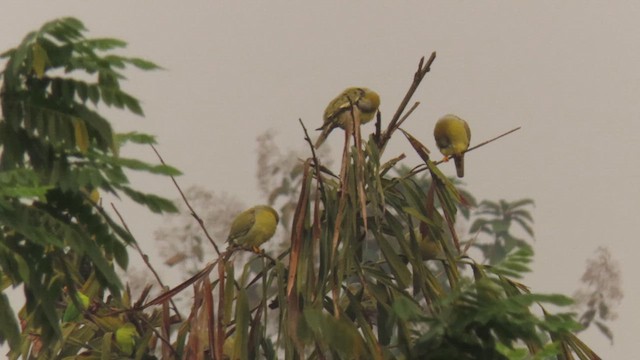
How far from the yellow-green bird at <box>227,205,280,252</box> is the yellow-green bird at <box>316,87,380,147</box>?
14cm

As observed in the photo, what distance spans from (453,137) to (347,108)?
173mm

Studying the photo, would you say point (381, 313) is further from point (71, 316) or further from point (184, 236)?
point (184, 236)

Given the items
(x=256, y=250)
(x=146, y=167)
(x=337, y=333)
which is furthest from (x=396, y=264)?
(x=146, y=167)

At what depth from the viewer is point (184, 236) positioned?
4152mm

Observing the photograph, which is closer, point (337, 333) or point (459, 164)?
point (337, 333)

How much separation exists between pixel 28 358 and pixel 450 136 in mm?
765

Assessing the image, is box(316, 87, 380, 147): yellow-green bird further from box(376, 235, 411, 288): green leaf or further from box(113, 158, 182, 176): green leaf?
box(113, 158, 182, 176): green leaf

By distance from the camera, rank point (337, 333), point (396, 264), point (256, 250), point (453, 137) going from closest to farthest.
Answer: point (337, 333) → point (396, 264) → point (256, 250) → point (453, 137)

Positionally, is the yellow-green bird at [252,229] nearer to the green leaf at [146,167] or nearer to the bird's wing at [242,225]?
the bird's wing at [242,225]

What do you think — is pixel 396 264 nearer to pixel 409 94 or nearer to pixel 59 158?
pixel 409 94

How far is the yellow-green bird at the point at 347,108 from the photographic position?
206 cm

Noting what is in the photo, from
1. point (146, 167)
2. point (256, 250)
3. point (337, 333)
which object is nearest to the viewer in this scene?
point (146, 167)

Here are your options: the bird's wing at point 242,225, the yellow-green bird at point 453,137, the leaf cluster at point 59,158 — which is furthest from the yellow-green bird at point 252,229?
the leaf cluster at point 59,158

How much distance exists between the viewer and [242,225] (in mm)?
2002
